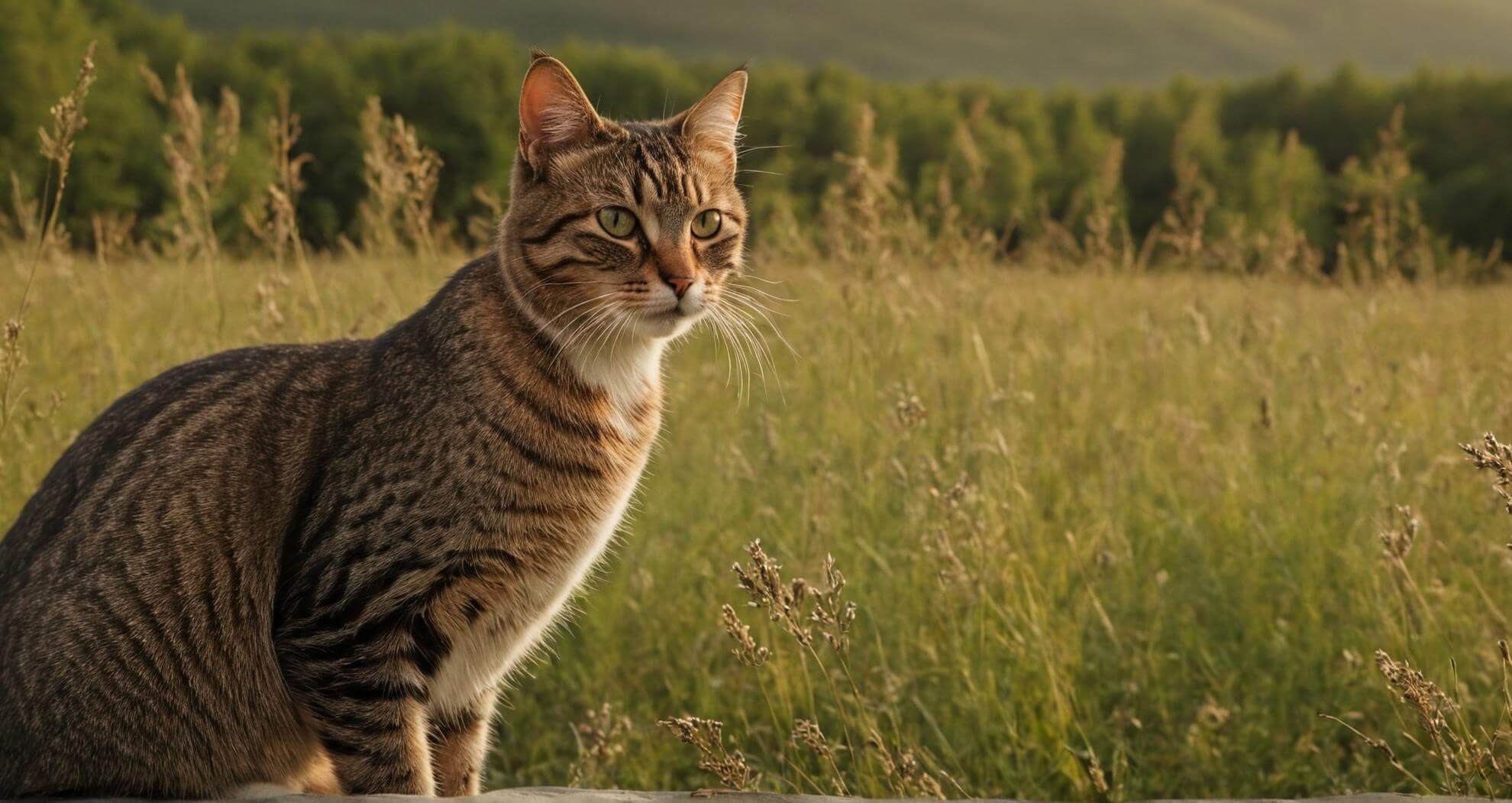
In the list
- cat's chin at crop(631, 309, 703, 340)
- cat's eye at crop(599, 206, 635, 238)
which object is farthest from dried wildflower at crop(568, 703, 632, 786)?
cat's eye at crop(599, 206, 635, 238)

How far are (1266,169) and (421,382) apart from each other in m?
50.1

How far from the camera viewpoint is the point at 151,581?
9.11ft

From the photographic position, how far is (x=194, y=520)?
9.31 feet

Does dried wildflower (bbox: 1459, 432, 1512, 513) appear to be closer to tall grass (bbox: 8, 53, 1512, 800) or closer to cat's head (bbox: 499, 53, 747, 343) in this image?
tall grass (bbox: 8, 53, 1512, 800)

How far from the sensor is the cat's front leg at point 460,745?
326 cm

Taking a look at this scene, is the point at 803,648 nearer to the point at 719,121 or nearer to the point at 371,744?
the point at 371,744

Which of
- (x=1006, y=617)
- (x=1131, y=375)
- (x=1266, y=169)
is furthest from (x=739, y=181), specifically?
(x=1266, y=169)

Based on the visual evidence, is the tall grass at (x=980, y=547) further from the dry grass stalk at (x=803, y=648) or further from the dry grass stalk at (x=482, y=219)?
the dry grass stalk at (x=482, y=219)

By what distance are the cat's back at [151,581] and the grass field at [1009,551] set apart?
84cm

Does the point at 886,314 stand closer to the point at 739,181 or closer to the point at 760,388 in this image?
the point at 760,388

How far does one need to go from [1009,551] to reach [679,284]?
1.73 m

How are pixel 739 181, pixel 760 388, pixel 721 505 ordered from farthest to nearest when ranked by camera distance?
pixel 760 388
pixel 721 505
pixel 739 181

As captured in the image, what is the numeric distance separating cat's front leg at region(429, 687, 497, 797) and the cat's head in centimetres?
109

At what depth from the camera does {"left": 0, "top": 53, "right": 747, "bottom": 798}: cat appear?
8.95 feet
